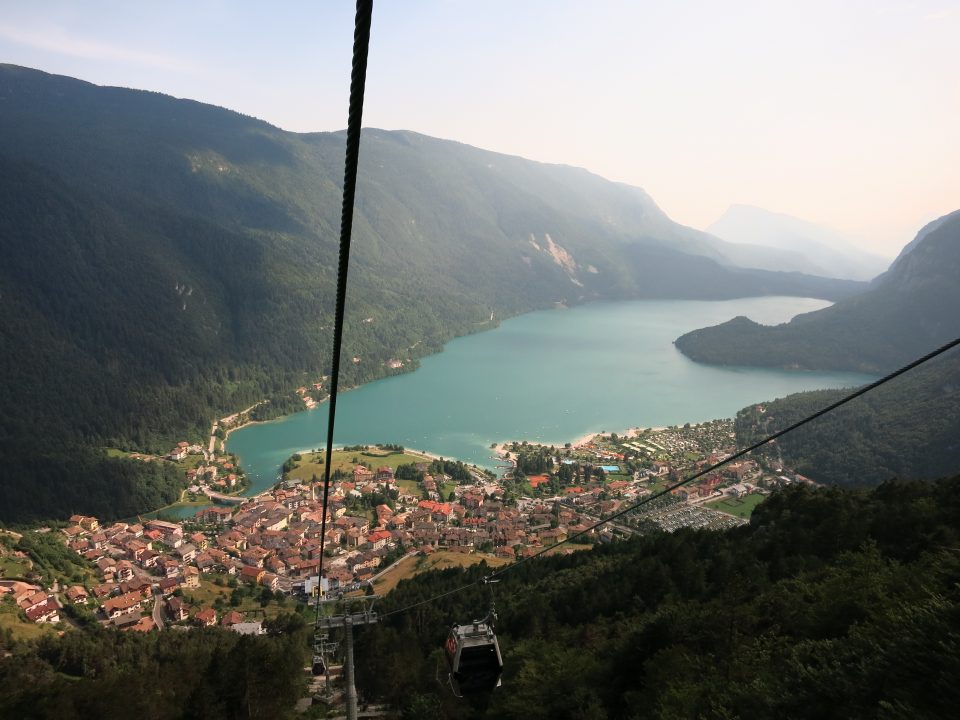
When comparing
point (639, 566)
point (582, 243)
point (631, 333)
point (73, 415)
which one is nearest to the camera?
point (639, 566)

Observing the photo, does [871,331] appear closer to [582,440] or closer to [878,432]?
[878,432]

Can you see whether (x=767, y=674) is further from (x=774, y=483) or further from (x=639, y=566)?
(x=774, y=483)

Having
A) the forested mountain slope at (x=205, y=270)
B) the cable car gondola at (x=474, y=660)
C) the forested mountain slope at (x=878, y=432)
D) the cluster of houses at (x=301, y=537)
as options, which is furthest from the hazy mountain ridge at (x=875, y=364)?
the forested mountain slope at (x=205, y=270)

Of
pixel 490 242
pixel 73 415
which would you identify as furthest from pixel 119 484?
pixel 490 242

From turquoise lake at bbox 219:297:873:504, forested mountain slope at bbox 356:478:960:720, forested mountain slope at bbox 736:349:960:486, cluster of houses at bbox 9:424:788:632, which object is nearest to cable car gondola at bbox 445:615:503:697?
forested mountain slope at bbox 356:478:960:720

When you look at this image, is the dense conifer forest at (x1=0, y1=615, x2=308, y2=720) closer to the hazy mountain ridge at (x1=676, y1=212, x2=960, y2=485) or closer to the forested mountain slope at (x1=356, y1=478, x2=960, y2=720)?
the forested mountain slope at (x1=356, y1=478, x2=960, y2=720)

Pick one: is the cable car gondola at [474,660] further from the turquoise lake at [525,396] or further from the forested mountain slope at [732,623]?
the turquoise lake at [525,396]
